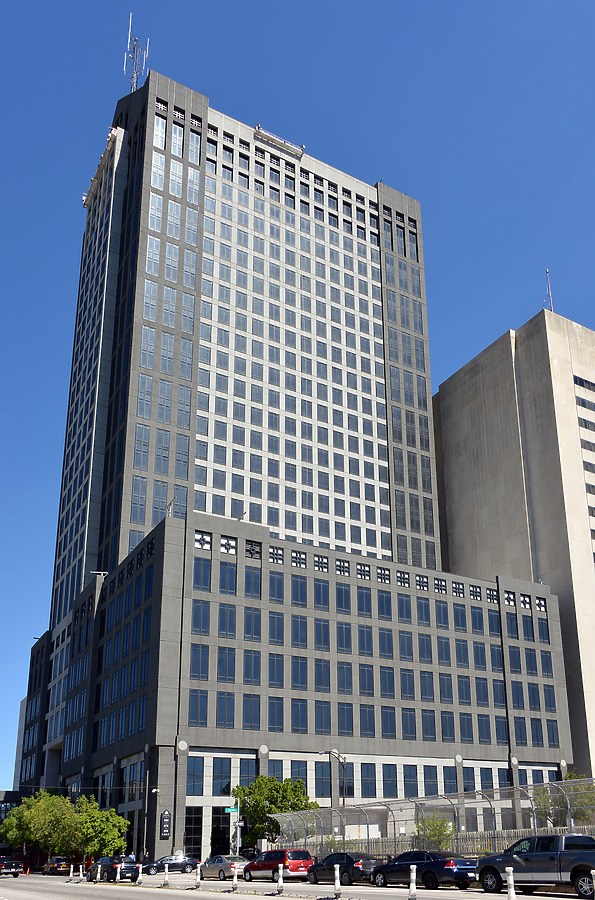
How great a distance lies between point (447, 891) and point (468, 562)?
99.5 m

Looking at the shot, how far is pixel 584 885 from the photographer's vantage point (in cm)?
3228

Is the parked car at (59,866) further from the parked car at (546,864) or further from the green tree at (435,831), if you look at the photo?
the parked car at (546,864)

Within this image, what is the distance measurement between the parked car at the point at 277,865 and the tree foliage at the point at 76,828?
26516mm

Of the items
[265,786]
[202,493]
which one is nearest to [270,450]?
[202,493]

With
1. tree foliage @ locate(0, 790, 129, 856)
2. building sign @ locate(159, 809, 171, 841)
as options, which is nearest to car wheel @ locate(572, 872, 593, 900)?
tree foliage @ locate(0, 790, 129, 856)

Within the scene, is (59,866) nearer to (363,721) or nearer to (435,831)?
(363,721)

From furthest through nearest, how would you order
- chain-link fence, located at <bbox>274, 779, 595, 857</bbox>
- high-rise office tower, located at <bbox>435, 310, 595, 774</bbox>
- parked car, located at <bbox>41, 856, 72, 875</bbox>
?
high-rise office tower, located at <bbox>435, 310, 595, 774</bbox> → parked car, located at <bbox>41, 856, 72, 875</bbox> → chain-link fence, located at <bbox>274, 779, 595, 857</bbox>

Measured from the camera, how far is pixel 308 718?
303 feet

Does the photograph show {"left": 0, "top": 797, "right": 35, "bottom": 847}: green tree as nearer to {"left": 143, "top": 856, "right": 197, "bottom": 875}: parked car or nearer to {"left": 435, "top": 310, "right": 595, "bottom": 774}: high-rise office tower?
{"left": 143, "top": 856, "right": 197, "bottom": 875}: parked car

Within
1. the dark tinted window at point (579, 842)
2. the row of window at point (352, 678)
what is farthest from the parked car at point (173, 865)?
the dark tinted window at point (579, 842)

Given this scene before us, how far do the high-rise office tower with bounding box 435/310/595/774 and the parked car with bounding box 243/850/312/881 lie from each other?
70.0 m

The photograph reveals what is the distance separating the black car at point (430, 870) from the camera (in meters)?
38.3

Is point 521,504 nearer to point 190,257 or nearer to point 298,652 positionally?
point 298,652

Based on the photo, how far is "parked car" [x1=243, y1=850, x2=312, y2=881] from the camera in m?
50.2
